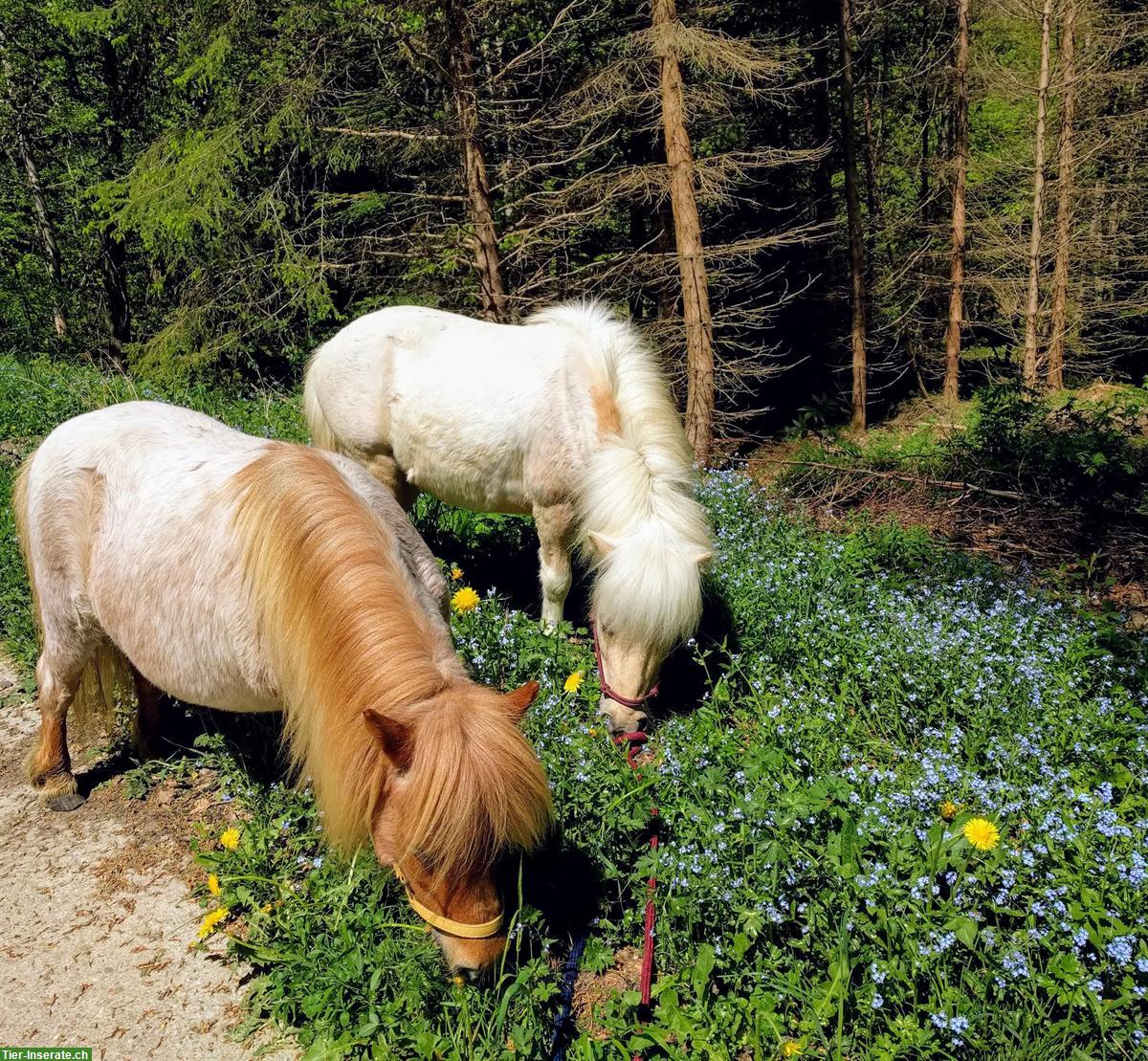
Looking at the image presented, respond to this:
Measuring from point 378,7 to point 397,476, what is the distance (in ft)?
19.8

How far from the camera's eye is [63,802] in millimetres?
3674

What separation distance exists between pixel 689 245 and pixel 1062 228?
8.34 metres

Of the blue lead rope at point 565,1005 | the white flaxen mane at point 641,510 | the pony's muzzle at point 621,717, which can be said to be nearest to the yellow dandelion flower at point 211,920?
the blue lead rope at point 565,1005

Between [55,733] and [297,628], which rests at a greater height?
[297,628]

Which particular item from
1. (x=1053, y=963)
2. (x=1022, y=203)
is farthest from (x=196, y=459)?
(x=1022, y=203)

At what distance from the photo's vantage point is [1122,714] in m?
3.41

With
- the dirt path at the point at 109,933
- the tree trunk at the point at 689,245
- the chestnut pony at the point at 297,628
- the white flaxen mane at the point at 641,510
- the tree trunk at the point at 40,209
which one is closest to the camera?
the chestnut pony at the point at 297,628

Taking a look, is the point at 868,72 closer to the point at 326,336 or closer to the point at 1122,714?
the point at 326,336

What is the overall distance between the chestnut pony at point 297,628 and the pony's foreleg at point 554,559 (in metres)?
1.52

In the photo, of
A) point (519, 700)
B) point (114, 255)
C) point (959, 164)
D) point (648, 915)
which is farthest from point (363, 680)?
point (114, 255)

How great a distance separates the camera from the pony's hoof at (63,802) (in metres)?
3.67

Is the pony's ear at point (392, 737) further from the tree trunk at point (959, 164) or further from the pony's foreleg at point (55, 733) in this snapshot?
the tree trunk at point (959, 164)

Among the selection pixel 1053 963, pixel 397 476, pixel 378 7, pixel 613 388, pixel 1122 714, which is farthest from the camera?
pixel 378 7

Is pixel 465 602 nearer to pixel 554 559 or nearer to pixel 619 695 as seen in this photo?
pixel 554 559
